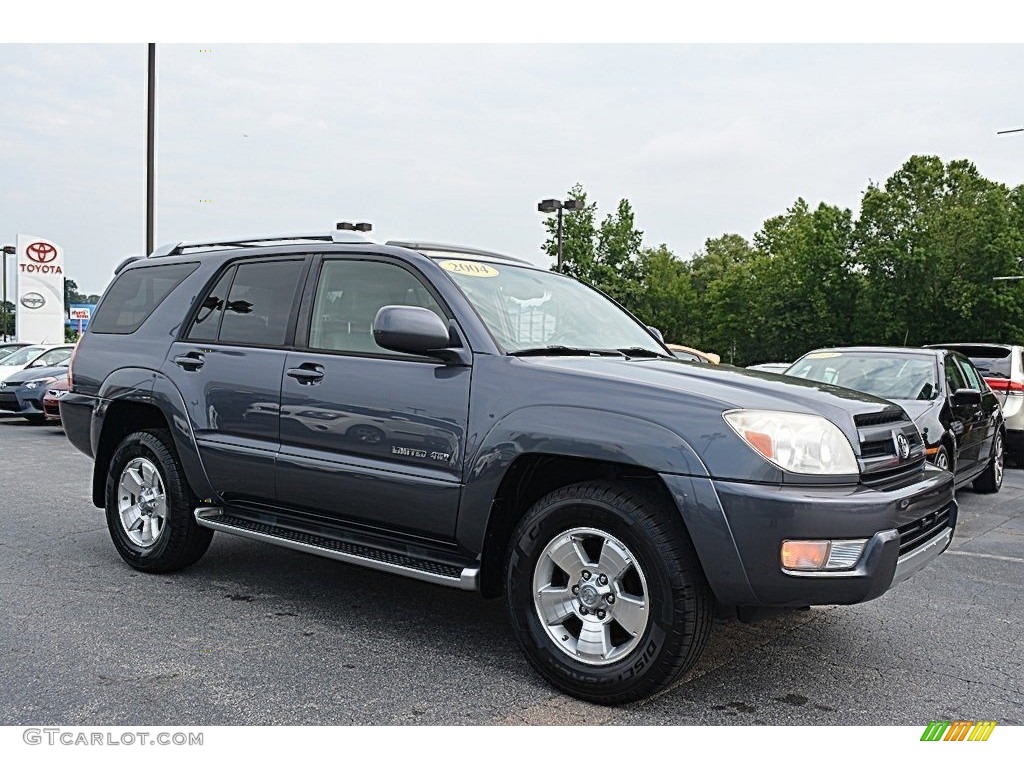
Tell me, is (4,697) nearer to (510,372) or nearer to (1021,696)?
(510,372)

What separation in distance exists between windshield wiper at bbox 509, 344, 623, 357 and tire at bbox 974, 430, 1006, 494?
6.73 metres

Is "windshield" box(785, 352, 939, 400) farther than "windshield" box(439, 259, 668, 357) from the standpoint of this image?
Yes

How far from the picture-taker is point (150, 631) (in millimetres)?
4406

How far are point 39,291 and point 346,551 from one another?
3116 centimetres

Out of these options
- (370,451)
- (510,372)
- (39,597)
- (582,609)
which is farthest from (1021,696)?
(39,597)

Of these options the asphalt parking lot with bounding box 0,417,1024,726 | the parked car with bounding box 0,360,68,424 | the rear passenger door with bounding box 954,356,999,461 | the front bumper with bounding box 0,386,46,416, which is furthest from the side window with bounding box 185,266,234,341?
the front bumper with bounding box 0,386,46,416

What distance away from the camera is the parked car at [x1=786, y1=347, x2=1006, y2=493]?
7602 mm

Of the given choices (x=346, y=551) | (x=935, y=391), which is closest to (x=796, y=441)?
(x=346, y=551)

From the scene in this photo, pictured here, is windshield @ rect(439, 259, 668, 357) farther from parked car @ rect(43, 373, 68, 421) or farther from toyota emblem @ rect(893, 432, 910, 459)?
parked car @ rect(43, 373, 68, 421)

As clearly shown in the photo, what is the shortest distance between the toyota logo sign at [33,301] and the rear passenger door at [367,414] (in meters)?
30.1

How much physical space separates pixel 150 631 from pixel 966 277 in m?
49.8

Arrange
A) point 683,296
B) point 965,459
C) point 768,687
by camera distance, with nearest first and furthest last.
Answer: point 768,687, point 965,459, point 683,296

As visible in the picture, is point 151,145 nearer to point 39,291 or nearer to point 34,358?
point 34,358
